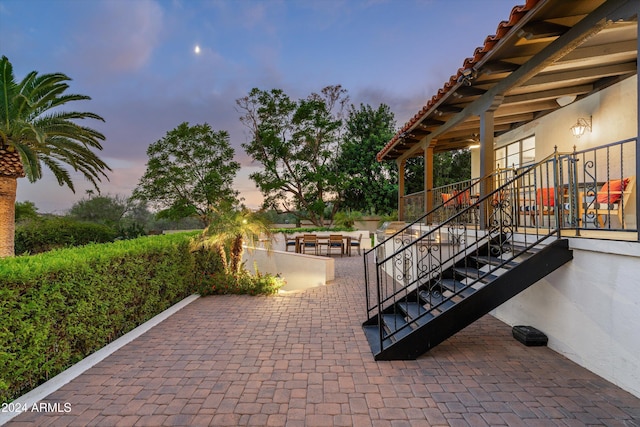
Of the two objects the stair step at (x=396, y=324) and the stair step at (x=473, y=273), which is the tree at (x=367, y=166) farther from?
the stair step at (x=396, y=324)

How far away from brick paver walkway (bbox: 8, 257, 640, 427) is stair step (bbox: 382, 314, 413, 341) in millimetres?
371

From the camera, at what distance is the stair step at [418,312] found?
411cm

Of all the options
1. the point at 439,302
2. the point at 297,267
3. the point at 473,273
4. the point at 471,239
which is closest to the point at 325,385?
the point at 439,302

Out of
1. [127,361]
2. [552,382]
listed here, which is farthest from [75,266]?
[552,382]

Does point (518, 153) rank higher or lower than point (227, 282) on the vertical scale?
higher

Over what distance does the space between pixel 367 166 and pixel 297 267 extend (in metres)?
13.2

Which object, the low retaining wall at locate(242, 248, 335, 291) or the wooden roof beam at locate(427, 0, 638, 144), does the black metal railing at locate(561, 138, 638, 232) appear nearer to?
the wooden roof beam at locate(427, 0, 638, 144)

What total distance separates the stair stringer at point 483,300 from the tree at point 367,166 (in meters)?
16.7

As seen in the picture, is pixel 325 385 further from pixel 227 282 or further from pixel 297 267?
pixel 297 267

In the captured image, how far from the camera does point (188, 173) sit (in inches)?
854

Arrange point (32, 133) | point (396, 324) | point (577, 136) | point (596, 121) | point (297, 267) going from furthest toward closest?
point (297, 267) → point (32, 133) → point (577, 136) → point (596, 121) → point (396, 324)

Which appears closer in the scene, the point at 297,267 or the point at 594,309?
the point at 594,309

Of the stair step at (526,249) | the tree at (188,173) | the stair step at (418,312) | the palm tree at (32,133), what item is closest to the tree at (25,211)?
the tree at (188,173)

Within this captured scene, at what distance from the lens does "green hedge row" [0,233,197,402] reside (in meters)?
2.96
